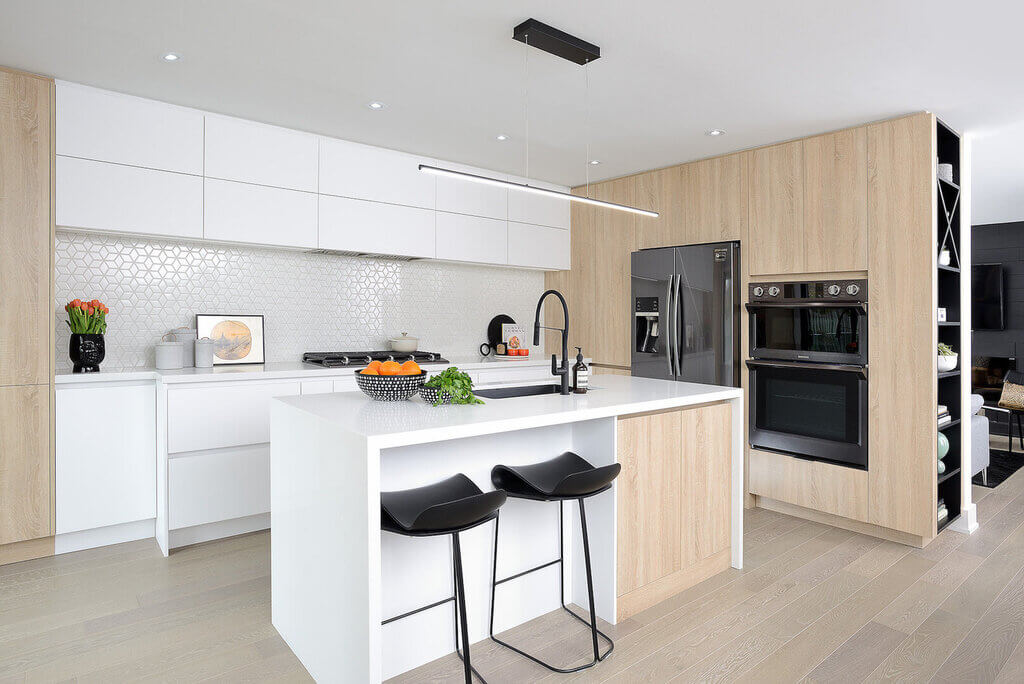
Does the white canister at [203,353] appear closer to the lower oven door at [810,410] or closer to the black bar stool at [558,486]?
the black bar stool at [558,486]

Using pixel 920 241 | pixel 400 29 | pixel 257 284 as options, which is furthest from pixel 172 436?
pixel 920 241

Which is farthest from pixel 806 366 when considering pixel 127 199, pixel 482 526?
pixel 127 199

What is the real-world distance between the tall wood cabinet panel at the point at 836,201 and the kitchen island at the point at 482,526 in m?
1.31

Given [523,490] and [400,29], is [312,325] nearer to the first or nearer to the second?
[400,29]

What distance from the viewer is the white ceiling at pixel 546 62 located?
2.35 meters

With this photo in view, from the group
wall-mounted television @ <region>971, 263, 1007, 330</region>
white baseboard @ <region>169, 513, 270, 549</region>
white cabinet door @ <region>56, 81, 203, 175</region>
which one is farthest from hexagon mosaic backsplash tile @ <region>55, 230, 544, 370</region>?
wall-mounted television @ <region>971, 263, 1007, 330</region>

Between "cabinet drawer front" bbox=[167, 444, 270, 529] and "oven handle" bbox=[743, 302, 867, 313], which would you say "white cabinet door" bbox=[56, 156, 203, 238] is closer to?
"cabinet drawer front" bbox=[167, 444, 270, 529]

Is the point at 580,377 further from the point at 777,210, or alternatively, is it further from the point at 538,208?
the point at 538,208

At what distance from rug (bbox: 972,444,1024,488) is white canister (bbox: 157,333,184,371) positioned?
18.8 ft

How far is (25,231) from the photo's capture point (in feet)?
9.75

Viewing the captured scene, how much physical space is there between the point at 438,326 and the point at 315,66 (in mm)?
2392

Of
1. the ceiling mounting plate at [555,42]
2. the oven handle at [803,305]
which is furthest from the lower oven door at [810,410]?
the ceiling mounting plate at [555,42]

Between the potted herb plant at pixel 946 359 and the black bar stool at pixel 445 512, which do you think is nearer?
the black bar stool at pixel 445 512

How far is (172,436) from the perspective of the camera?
3174mm
